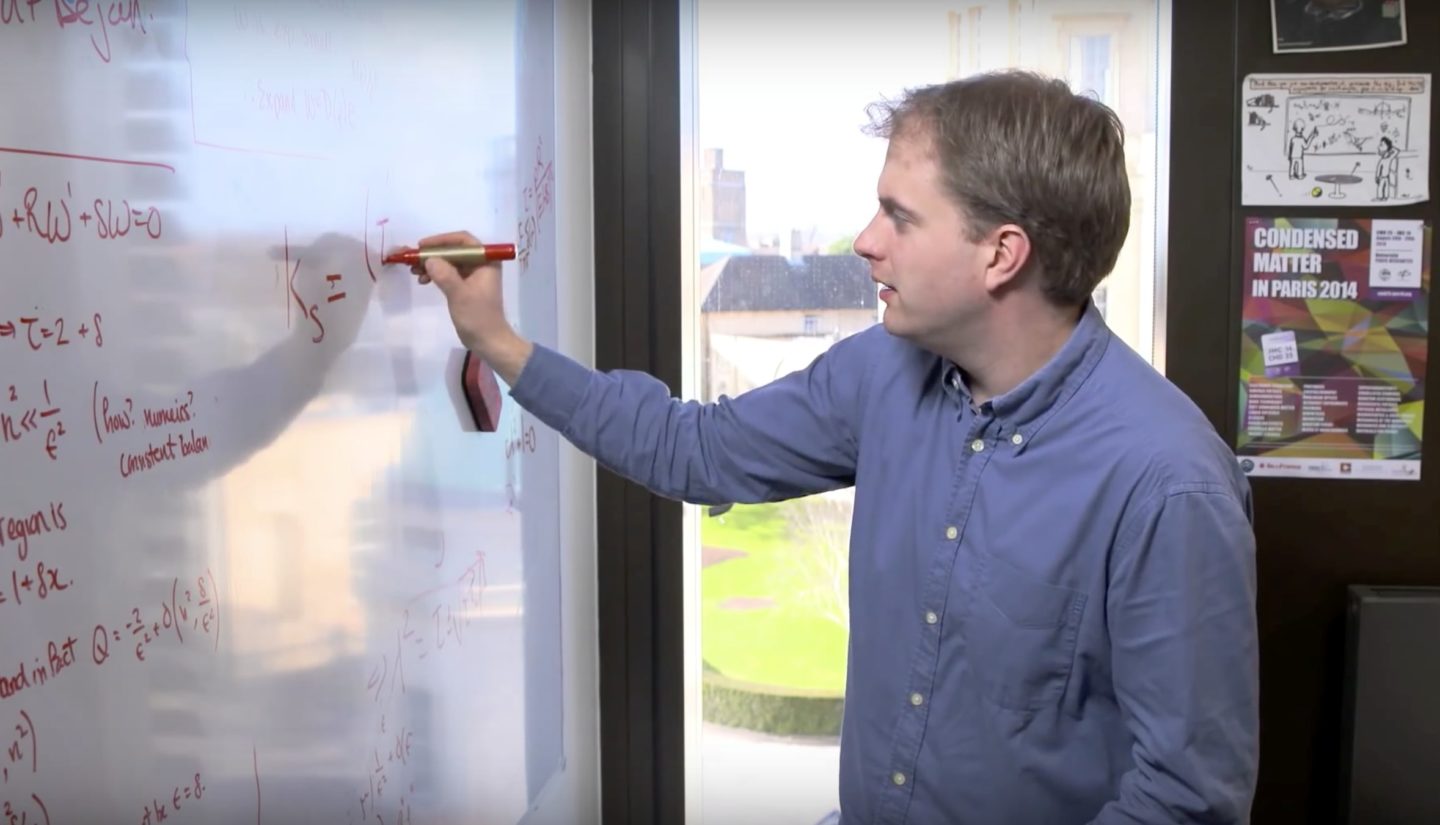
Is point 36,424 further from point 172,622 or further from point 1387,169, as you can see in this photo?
point 1387,169

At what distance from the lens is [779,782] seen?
2.29 metres

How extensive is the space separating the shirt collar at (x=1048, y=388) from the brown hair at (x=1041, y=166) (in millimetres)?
57

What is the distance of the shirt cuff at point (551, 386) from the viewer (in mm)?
1322

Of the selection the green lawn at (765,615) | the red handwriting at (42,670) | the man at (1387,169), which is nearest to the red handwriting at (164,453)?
the red handwriting at (42,670)

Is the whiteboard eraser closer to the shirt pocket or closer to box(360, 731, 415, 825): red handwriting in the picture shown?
box(360, 731, 415, 825): red handwriting

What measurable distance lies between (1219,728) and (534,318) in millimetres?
1081

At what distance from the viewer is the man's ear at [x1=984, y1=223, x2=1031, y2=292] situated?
117cm

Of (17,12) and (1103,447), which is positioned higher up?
(17,12)

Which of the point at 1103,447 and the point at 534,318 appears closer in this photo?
the point at 1103,447

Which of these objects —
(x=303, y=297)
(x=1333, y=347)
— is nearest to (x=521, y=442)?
(x=303, y=297)

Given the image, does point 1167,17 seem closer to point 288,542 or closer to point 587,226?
point 587,226

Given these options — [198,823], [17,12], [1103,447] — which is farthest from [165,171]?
[1103,447]

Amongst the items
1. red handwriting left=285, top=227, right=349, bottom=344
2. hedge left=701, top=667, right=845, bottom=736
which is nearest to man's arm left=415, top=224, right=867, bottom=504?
red handwriting left=285, top=227, right=349, bottom=344

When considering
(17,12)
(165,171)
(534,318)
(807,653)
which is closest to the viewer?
(17,12)
